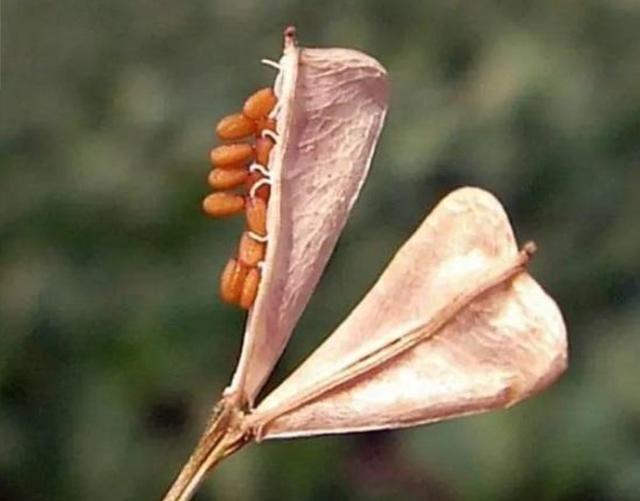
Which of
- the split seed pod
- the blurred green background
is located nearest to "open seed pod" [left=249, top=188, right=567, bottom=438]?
the split seed pod

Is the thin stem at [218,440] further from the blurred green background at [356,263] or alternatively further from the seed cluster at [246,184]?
the blurred green background at [356,263]

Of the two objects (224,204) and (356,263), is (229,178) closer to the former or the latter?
(224,204)

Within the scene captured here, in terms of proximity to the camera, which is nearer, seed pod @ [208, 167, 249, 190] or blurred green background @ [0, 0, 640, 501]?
seed pod @ [208, 167, 249, 190]

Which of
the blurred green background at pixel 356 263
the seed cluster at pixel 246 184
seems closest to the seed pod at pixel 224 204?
the seed cluster at pixel 246 184

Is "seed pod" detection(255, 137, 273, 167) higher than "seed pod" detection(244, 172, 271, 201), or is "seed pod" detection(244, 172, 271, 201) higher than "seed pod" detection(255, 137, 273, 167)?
"seed pod" detection(255, 137, 273, 167)

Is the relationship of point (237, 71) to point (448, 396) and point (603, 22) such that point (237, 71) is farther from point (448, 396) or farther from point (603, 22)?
point (448, 396)

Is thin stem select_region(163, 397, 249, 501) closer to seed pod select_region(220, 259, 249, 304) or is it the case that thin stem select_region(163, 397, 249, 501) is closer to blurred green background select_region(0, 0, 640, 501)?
seed pod select_region(220, 259, 249, 304)

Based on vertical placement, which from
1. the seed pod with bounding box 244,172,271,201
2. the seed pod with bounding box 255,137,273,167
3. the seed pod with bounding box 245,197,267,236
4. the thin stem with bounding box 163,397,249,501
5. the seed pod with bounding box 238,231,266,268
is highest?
the seed pod with bounding box 255,137,273,167
